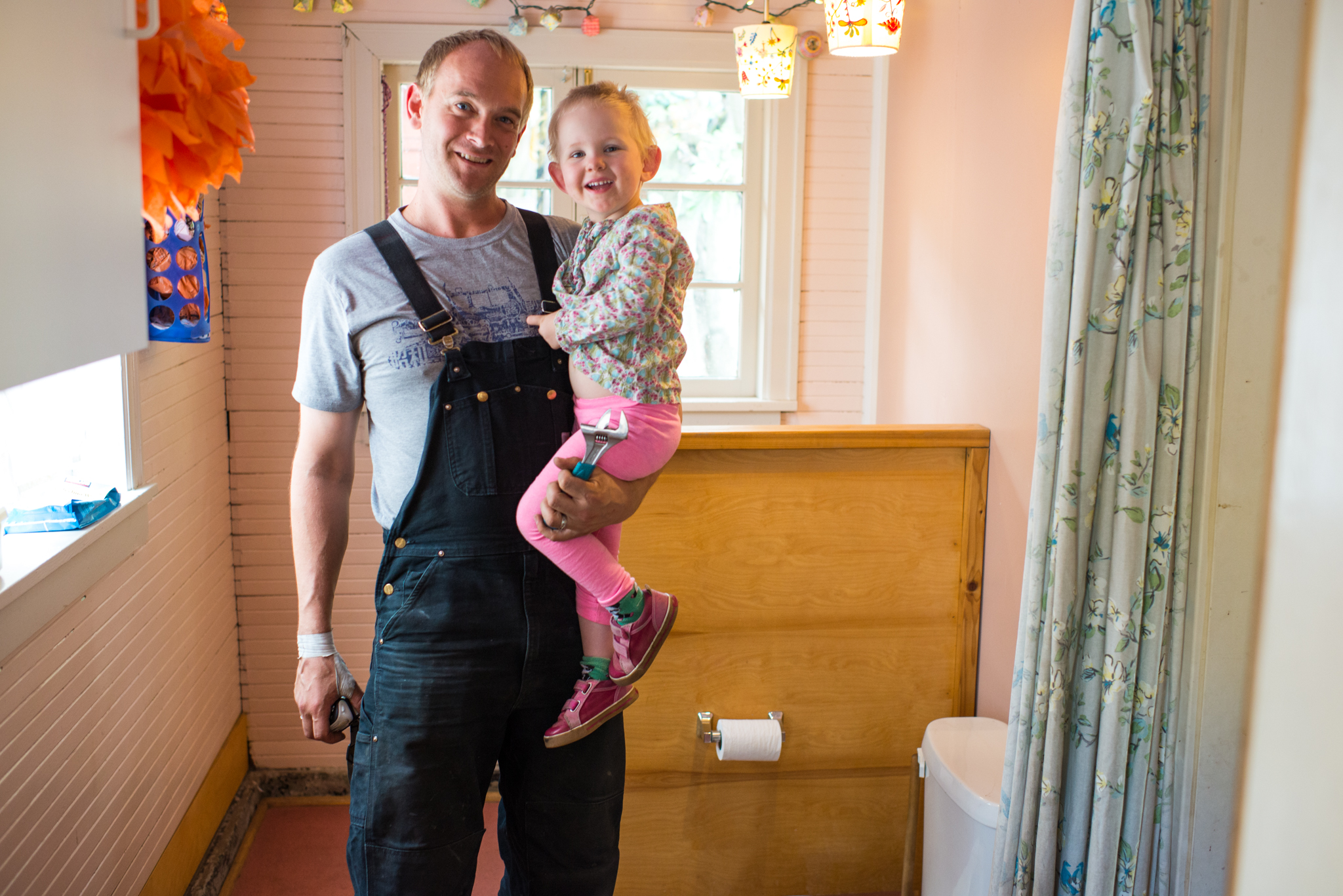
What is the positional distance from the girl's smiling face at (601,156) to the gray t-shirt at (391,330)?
0.18m

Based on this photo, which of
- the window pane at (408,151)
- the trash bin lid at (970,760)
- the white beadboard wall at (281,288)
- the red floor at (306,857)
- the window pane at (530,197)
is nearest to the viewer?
the trash bin lid at (970,760)

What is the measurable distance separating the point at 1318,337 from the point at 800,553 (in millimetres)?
1218

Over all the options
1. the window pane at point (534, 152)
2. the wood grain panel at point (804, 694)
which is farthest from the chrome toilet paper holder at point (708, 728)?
the window pane at point (534, 152)

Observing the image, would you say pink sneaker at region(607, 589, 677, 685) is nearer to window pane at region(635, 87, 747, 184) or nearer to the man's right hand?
the man's right hand

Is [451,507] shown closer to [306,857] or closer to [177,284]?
[177,284]

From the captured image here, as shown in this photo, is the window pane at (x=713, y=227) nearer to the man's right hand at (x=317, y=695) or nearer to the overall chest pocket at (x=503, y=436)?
the overall chest pocket at (x=503, y=436)

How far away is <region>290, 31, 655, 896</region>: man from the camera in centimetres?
139

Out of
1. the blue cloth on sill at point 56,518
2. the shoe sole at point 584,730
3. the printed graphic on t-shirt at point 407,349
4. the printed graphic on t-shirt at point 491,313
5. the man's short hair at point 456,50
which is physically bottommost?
the shoe sole at point 584,730

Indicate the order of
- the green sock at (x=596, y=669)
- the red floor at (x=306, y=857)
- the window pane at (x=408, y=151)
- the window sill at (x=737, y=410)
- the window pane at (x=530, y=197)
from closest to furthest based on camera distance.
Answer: the green sock at (x=596, y=669), the red floor at (x=306, y=857), the window pane at (x=408, y=151), the window pane at (x=530, y=197), the window sill at (x=737, y=410)

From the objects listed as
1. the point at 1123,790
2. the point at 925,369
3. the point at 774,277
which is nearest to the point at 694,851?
the point at 1123,790

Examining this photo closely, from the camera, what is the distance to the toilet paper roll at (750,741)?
7.42ft

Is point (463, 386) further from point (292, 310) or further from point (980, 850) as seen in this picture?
point (292, 310)

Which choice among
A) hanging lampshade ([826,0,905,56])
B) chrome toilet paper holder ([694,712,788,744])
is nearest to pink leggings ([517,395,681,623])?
chrome toilet paper holder ([694,712,788,744])

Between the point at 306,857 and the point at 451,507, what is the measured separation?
2.05 m
